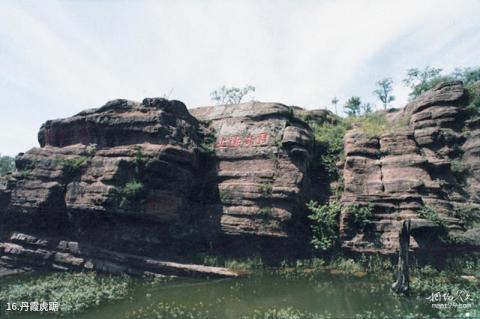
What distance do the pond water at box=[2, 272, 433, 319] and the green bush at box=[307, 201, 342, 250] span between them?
1.61 metres

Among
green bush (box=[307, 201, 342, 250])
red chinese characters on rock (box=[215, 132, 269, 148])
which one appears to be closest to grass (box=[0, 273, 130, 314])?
green bush (box=[307, 201, 342, 250])

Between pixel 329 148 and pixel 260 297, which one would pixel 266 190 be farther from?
pixel 260 297

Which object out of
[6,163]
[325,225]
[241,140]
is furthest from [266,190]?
[6,163]

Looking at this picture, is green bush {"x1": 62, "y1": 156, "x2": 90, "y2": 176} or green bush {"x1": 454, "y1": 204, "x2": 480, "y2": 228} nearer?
green bush {"x1": 454, "y1": 204, "x2": 480, "y2": 228}

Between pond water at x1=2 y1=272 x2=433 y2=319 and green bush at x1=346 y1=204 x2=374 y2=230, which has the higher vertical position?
green bush at x1=346 y1=204 x2=374 y2=230

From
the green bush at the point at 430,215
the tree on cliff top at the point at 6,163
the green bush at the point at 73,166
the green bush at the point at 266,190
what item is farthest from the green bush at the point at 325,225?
the tree on cliff top at the point at 6,163

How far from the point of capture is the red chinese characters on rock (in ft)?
57.9

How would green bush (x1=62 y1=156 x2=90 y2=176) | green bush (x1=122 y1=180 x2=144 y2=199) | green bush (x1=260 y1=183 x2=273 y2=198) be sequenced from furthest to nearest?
green bush (x1=62 y1=156 x2=90 y2=176) < green bush (x1=260 y1=183 x2=273 y2=198) < green bush (x1=122 y1=180 x2=144 y2=199)

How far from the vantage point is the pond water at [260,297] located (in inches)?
375

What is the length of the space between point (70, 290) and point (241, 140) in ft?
33.0

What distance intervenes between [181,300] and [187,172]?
691 cm

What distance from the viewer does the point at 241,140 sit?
18172 mm

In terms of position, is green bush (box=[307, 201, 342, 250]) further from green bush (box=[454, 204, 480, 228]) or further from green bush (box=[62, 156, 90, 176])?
green bush (box=[62, 156, 90, 176])

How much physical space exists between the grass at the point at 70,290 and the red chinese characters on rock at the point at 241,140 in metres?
8.02
